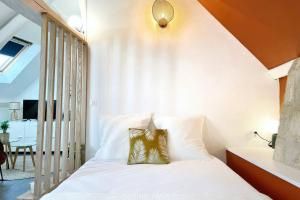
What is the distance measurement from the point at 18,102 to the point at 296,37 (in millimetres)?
5542

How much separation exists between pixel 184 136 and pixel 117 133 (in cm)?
70

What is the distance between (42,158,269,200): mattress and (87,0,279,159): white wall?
80 cm

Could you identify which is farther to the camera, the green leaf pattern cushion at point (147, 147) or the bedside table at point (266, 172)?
the green leaf pattern cushion at point (147, 147)

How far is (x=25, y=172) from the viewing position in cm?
367

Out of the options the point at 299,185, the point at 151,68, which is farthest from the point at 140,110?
the point at 299,185

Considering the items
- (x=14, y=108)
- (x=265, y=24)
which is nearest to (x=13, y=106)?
(x=14, y=108)

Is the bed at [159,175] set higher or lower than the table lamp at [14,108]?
lower

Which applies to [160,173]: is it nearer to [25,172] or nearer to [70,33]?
[70,33]

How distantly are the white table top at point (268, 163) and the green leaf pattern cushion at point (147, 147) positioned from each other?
2.55ft

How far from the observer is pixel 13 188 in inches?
118

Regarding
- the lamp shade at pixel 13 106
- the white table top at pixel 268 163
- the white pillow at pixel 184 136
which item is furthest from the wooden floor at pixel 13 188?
the white table top at pixel 268 163

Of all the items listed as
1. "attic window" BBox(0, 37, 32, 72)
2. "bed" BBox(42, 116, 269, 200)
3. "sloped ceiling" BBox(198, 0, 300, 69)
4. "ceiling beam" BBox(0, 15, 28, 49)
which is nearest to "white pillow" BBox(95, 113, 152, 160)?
"bed" BBox(42, 116, 269, 200)

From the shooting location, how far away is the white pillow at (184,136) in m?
2.32

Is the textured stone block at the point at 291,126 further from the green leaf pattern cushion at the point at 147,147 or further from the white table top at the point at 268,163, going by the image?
the green leaf pattern cushion at the point at 147,147
